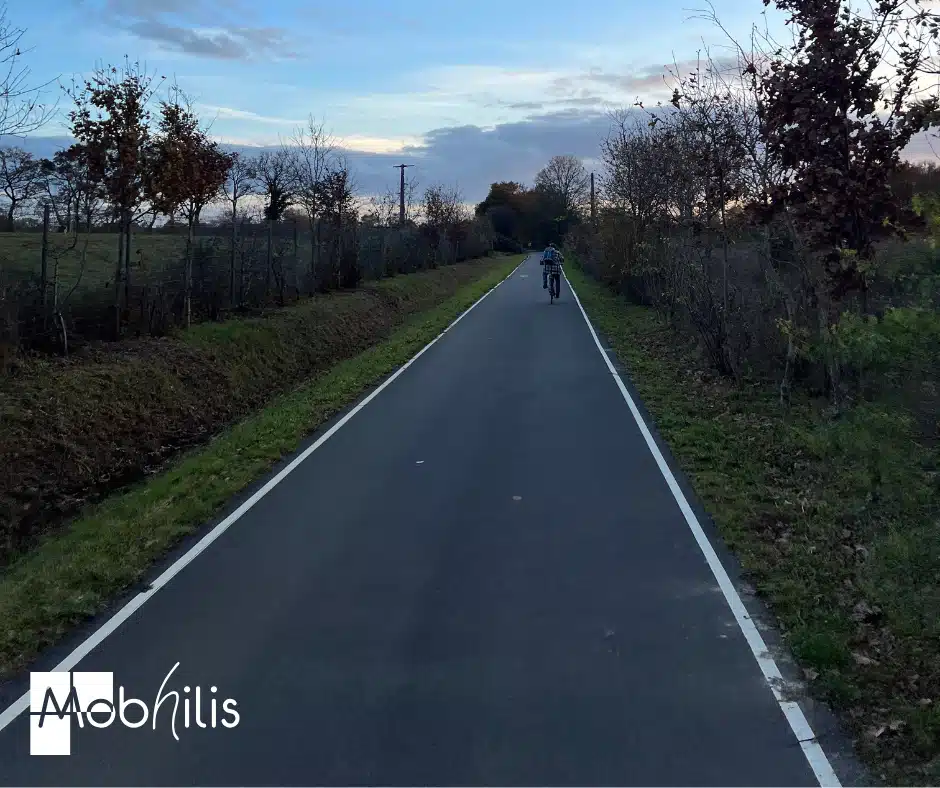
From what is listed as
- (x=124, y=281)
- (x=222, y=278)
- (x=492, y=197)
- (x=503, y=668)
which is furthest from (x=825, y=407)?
(x=492, y=197)

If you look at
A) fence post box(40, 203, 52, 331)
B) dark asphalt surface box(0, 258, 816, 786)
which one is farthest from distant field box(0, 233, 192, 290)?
dark asphalt surface box(0, 258, 816, 786)

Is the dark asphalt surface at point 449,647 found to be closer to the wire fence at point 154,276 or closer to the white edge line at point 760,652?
the white edge line at point 760,652

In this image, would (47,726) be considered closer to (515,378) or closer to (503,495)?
(503,495)

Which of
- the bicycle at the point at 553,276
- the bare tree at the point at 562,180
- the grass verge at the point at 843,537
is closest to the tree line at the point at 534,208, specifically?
the bare tree at the point at 562,180

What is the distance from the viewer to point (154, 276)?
16953 mm

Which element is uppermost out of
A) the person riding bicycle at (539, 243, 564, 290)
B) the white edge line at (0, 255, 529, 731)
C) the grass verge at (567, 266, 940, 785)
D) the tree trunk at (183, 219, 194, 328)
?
the person riding bicycle at (539, 243, 564, 290)

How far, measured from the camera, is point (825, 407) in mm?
12008

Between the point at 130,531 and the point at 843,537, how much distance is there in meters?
5.95

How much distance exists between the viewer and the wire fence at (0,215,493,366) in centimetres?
1291

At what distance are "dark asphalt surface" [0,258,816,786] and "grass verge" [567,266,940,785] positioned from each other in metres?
0.43

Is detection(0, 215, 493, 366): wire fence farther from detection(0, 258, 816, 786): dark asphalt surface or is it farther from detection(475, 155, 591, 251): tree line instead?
detection(475, 155, 591, 251): tree line

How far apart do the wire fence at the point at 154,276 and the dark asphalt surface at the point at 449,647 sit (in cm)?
580

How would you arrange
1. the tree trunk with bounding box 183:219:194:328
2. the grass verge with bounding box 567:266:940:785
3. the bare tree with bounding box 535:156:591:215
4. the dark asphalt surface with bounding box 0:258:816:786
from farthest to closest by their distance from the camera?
1. the bare tree with bounding box 535:156:591:215
2. the tree trunk with bounding box 183:219:194:328
3. the grass verge with bounding box 567:266:940:785
4. the dark asphalt surface with bounding box 0:258:816:786

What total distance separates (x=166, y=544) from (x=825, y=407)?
868 centimetres
